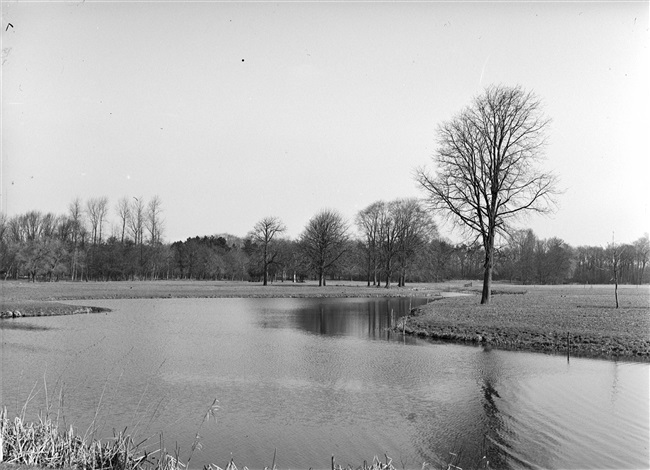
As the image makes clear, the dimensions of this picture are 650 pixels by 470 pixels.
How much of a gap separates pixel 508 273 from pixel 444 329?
291 feet

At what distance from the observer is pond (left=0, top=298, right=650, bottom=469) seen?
8.67 meters

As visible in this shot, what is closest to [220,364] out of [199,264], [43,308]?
[43,308]

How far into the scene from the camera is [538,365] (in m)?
16.0

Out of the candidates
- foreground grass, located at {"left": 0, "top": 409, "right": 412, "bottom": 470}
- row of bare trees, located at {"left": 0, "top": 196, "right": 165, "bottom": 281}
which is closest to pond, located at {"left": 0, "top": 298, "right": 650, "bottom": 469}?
foreground grass, located at {"left": 0, "top": 409, "right": 412, "bottom": 470}

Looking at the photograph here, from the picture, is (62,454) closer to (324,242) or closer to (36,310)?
(36,310)

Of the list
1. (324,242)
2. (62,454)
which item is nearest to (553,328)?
(62,454)

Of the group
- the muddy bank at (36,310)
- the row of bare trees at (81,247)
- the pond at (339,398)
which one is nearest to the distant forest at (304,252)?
the row of bare trees at (81,247)

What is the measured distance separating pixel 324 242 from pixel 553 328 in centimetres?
6024

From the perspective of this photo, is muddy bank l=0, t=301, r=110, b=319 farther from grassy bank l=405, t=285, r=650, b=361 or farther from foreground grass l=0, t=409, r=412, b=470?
foreground grass l=0, t=409, r=412, b=470

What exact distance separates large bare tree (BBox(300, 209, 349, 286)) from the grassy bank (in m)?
51.5

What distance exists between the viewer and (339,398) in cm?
1198

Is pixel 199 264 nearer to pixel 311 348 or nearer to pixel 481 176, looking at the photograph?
pixel 481 176

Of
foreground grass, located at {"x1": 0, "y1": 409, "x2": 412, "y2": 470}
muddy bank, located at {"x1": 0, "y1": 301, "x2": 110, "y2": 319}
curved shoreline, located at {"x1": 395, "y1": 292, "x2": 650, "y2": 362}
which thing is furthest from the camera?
muddy bank, located at {"x1": 0, "y1": 301, "x2": 110, "y2": 319}

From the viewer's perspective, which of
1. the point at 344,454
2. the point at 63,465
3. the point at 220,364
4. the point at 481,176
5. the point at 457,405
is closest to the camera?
the point at 63,465
